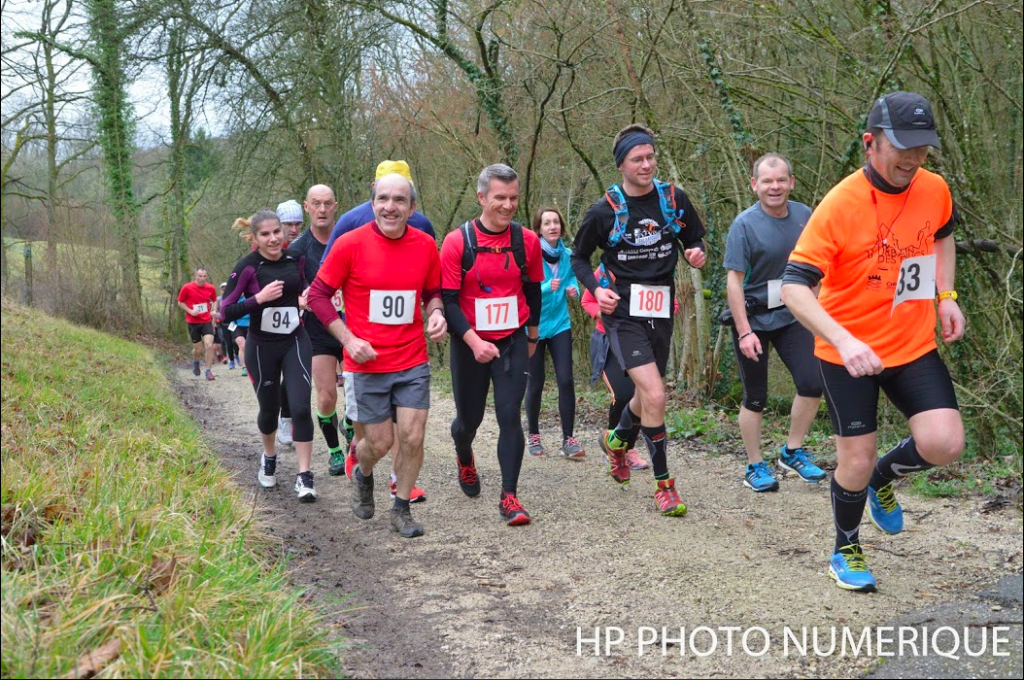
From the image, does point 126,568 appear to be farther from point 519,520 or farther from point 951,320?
point 951,320

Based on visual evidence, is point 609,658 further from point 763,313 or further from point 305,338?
point 305,338

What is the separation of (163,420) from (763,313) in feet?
16.8

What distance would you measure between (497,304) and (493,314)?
0.07 m

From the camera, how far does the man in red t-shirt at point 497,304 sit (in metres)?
5.73

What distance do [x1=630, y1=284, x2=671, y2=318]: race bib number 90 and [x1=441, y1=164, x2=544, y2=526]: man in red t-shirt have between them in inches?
26.7

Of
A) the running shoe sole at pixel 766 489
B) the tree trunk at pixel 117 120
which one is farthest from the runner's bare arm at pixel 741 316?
the tree trunk at pixel 117 120

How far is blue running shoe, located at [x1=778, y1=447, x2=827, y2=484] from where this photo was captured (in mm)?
6262

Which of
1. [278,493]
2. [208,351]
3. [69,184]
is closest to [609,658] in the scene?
[278,493]

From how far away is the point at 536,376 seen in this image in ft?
25.4

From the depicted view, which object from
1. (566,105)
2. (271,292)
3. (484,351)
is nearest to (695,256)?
(484,351)

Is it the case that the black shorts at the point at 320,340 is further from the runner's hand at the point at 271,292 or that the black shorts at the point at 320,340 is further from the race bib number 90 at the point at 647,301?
the race bib number 90 at the point at 647,301

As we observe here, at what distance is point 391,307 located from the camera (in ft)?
17.9

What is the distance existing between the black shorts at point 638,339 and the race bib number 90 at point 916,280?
1858 mm

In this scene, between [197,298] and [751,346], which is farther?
[197,298]
